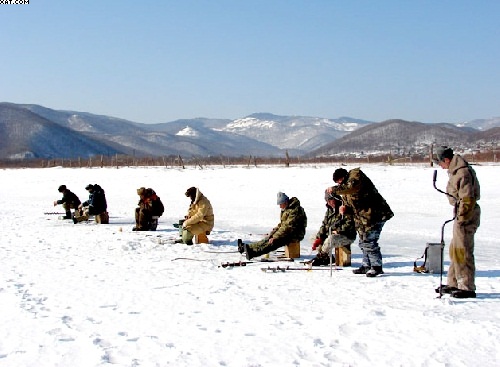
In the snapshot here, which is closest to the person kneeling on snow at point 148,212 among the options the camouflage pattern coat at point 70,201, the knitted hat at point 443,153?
the camouflage pattern coat at point 70,201

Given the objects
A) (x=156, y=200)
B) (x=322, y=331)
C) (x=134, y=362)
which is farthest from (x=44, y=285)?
(x=156, y=200)

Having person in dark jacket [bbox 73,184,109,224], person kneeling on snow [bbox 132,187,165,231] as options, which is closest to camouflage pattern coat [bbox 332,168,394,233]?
person kneeling on snow [bbox 132,187,165,231]

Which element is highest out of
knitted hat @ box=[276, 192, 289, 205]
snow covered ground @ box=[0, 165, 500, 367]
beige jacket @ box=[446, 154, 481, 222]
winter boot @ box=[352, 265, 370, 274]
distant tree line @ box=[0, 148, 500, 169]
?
distant tree line @ box=[0, 148, 500, 169]

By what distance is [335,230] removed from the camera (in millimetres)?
10148

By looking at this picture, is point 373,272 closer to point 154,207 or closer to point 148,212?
point 154,207

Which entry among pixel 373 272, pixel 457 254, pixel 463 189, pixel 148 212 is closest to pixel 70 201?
pixel 148 212

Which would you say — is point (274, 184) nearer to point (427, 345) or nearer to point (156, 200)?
point (156, 200)

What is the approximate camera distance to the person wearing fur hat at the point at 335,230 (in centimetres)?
976

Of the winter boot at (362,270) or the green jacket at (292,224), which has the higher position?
the green jacket at (292,224)

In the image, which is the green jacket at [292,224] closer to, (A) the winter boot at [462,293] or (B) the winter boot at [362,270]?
(B) the winter boot at [362,270]

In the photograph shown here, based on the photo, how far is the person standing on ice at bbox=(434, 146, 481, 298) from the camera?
23.8 feet

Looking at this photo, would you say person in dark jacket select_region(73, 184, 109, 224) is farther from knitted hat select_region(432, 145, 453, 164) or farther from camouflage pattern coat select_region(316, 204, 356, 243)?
knitted hat select_region(432, 145, 453, 164)

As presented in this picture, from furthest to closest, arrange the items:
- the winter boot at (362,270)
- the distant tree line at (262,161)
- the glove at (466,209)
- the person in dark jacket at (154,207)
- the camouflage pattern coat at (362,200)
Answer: the distant tree line at (262,161), the person in dark jacket at (154,207), the winter boot at (362,270), the camouflage pattern coat at (362,200), the glove at (466,209)

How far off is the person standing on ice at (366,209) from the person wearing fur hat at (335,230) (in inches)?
13.0
